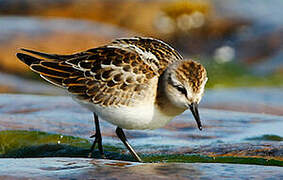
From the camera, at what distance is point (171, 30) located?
75.0 feet

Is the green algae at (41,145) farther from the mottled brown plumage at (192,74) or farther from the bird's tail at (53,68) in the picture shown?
the mottled brown plumage at (192,74)

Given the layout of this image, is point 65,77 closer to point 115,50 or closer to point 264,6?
point 115,50

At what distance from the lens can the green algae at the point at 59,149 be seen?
784 cm

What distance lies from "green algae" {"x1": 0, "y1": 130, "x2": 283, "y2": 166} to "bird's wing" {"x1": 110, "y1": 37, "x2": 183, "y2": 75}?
1.25 metres

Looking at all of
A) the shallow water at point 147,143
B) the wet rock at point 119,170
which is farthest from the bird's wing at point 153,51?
the wet rock at point 119,170

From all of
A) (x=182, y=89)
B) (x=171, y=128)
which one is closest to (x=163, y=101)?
(x=182, y=89)

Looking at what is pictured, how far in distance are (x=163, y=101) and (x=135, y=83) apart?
A: 0.40m

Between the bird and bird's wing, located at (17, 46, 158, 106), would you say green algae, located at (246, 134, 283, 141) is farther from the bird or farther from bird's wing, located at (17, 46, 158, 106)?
bird's wing, located at (17, 46, 158, 106)

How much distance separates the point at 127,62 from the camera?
290 inches

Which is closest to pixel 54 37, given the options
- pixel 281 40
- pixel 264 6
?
pixel 281 40

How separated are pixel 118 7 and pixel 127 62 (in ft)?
53.6

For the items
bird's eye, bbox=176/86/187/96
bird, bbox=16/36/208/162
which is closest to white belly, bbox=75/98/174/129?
bird, bbox=16/36/208/162

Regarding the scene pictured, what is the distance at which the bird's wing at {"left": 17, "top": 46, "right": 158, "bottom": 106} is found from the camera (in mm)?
7273

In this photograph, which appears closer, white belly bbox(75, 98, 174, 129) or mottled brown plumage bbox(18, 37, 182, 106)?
white belly bbox(75, 98, 174, 129)
